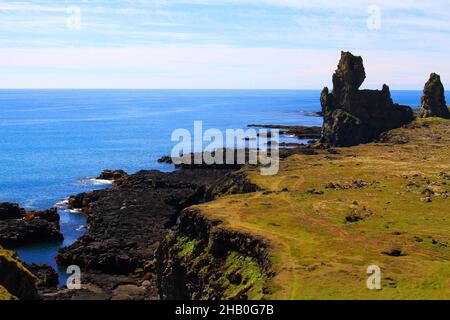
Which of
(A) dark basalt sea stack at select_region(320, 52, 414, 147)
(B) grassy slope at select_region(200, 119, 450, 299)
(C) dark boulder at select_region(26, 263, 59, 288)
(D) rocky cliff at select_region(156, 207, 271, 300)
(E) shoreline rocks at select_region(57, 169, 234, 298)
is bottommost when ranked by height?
(C) dark boulder at select_region(26, 263, 59, 288)

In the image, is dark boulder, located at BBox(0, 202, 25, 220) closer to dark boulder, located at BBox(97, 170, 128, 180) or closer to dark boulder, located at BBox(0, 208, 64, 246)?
dark boulder, located at BBox(0, 208, 64, 246)

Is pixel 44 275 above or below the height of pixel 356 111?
below

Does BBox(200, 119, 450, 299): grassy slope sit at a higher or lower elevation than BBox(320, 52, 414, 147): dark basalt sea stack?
lower

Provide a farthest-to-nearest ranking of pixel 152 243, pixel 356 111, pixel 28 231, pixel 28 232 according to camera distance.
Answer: pixel 356 111 < pixel 28 231 < pixel 28 232 < pixel 152 243

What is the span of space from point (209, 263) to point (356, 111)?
132 metres

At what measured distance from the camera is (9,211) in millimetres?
112375

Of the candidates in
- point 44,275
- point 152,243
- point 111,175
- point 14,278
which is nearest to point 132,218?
point 152,243

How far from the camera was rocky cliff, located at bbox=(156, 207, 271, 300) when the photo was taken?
57775 mm

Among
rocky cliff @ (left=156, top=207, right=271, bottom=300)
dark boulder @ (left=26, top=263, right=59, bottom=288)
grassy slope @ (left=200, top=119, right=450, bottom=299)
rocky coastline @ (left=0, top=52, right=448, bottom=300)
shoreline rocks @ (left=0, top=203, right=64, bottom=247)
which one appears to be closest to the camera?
grassy slope @ (left=200, top=119, right=450, bottom=299)

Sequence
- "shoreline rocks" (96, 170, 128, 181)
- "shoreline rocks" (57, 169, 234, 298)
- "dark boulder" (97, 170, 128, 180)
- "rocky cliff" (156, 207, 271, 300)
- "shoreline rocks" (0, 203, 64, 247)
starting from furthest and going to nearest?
"dark boulder" (97, 170, 128, 180), "shoreline rocks" (96, 170, 128, 181), "shoreline rocks" (0, 203, 64, 247), "shoreline rocks" (57, 169, 234, 298), "rocky cliff" (156, 207, 271, 300)

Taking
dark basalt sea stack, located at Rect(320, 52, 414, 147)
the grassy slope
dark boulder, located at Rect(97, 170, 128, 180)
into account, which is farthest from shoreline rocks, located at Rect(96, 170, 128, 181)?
dark basalt sea stack, located at Rect(320, 52, 414, 147)

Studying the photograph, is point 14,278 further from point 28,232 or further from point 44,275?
point 28,232

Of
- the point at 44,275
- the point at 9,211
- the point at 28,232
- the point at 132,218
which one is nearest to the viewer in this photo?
the point at 44,275

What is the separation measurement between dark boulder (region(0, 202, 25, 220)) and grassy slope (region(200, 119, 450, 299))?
52.3 meters
